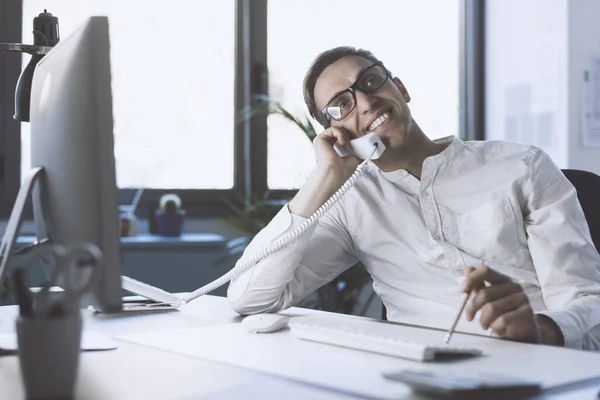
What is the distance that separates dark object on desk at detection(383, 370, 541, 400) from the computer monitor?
34 centimetres

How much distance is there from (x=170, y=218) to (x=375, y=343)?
216cm

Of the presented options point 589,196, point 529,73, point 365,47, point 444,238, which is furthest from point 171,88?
point 589,196

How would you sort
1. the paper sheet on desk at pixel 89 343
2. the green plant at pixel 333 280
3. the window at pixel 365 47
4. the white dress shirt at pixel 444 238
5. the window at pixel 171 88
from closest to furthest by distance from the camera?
1. the paper sheet on desk at pixel 89 343
2. the white dress shirt at pixel 444 238
3. the green plant at pixel 333 280
4. the window at pixel 171 88
5. the window at pixel 365 47

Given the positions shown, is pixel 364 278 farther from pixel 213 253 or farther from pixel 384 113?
pixel 384 113

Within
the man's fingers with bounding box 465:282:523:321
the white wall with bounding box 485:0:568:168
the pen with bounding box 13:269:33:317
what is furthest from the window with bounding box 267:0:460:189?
the pen with bounding box 13:269:33:317

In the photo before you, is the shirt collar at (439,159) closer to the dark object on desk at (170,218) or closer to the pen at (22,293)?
the pen at (22,293)

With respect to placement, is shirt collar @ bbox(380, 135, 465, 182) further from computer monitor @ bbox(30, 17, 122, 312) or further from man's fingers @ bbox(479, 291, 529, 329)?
computer monitor @ bbox(30, 17, 122, 312)

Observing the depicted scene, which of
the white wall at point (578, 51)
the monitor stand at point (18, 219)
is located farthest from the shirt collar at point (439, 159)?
the white wall at point (578, 51)

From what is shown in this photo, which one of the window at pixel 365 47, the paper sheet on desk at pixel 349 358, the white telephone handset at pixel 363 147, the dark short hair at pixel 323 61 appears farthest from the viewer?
the window at pixel 365 47

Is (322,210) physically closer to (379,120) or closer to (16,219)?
(379,120)

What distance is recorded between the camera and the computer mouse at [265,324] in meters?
1.29

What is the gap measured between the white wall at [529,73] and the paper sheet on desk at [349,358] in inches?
95.3

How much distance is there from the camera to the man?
1555 millimetres

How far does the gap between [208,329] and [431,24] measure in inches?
117
